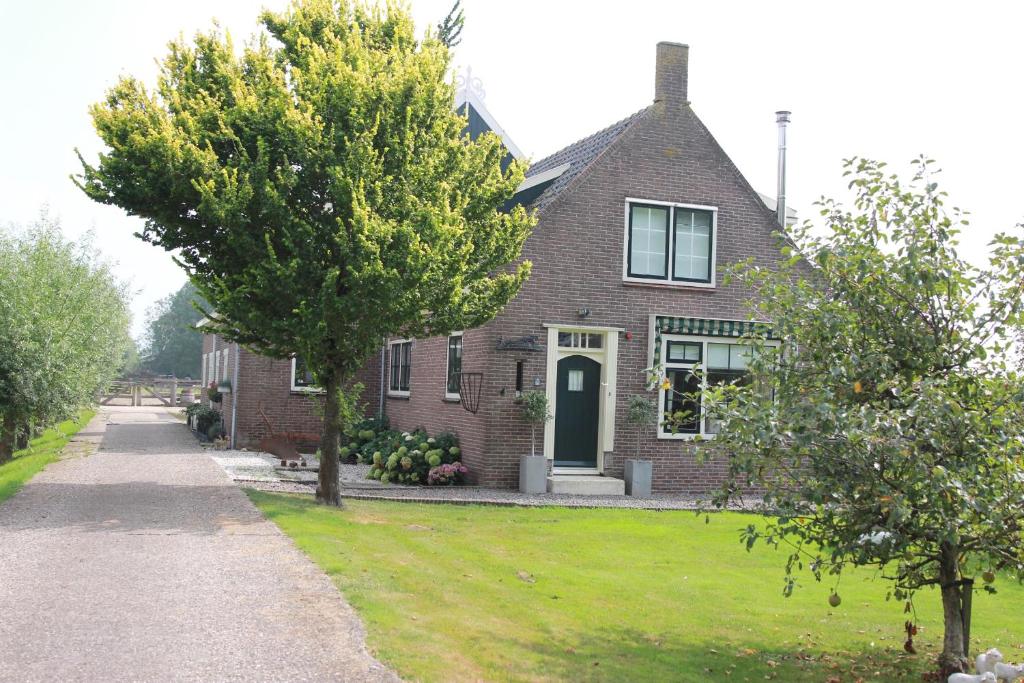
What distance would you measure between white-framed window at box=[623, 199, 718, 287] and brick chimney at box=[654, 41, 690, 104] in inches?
85.6

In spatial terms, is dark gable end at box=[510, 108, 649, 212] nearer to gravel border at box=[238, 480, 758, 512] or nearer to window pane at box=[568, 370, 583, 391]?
window pane at box=[568, 370, 583, 391]

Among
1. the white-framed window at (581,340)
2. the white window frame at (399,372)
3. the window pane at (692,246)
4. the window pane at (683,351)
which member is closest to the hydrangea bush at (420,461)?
the white-framed window at (581,340)

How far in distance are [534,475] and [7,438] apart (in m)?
12.8

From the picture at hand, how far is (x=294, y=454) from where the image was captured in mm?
20094

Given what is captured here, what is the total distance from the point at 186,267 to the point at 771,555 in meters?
8.90

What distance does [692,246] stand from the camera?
1814cm

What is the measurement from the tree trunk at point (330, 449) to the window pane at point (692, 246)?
24.3 ft

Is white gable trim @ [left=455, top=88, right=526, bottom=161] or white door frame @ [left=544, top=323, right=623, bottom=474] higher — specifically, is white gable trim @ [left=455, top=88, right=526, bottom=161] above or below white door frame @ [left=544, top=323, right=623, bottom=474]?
above

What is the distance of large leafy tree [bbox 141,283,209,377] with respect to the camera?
93.1 metres

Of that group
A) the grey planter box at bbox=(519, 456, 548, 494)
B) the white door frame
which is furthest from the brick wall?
the grey planter box at bbox=(519, 456, 548, 494)

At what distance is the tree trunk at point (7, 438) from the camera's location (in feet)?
65.6

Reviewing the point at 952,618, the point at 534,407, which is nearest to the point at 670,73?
the point at 534,407

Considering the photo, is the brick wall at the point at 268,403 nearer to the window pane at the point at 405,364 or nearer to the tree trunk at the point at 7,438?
the window pane at the point at 405,364

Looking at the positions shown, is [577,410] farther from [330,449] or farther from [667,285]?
[330,449]
